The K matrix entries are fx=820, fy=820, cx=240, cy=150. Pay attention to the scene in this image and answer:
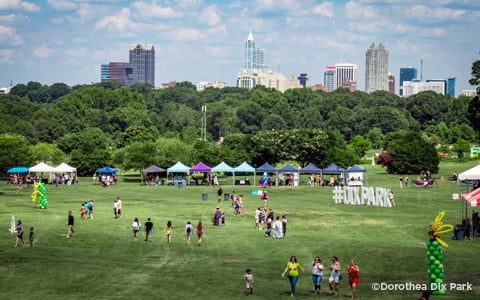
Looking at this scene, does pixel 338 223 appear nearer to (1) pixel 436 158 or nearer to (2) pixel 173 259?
(2) pixel 173 259

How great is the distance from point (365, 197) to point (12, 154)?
51910mm

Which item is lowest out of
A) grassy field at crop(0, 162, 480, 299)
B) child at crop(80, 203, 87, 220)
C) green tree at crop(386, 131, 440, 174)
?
grassy field at crop(0, 162, 480, 299)

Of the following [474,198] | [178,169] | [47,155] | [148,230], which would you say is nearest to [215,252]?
[148,230]

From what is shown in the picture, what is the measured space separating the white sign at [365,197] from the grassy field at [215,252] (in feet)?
3.82

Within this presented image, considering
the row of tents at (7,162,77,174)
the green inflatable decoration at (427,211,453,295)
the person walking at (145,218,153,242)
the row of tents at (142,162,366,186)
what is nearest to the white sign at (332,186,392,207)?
the row of tents at (142,162,366,186)

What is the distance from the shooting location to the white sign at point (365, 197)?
66.7 meters

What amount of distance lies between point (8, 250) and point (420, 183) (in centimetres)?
5287

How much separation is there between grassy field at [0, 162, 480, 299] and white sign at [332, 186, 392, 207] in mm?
1164

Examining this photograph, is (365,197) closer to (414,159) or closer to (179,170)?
(179,170)

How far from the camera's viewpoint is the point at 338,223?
55.4m

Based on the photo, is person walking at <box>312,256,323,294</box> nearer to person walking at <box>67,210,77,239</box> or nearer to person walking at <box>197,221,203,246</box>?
person walking at <box>197,221,203,246</box>

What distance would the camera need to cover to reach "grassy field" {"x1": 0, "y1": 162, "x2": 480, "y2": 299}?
35.0 metres

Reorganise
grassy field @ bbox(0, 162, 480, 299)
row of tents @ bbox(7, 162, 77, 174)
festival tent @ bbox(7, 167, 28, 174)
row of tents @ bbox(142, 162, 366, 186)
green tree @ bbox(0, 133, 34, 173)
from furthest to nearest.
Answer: green tree @ bbox(0, 133, 34, 173) → festival tent @ bbox(7, 167, 28, 174) → row of tents @ bbox(7, 162, 77, 174) → row of tents @ bbox(142, 162, 366, 186) → grassy field @ bbox(0, 162, 480, 299)

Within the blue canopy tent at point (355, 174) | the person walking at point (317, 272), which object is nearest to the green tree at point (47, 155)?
the blue canopy tent at point (355, 174)
